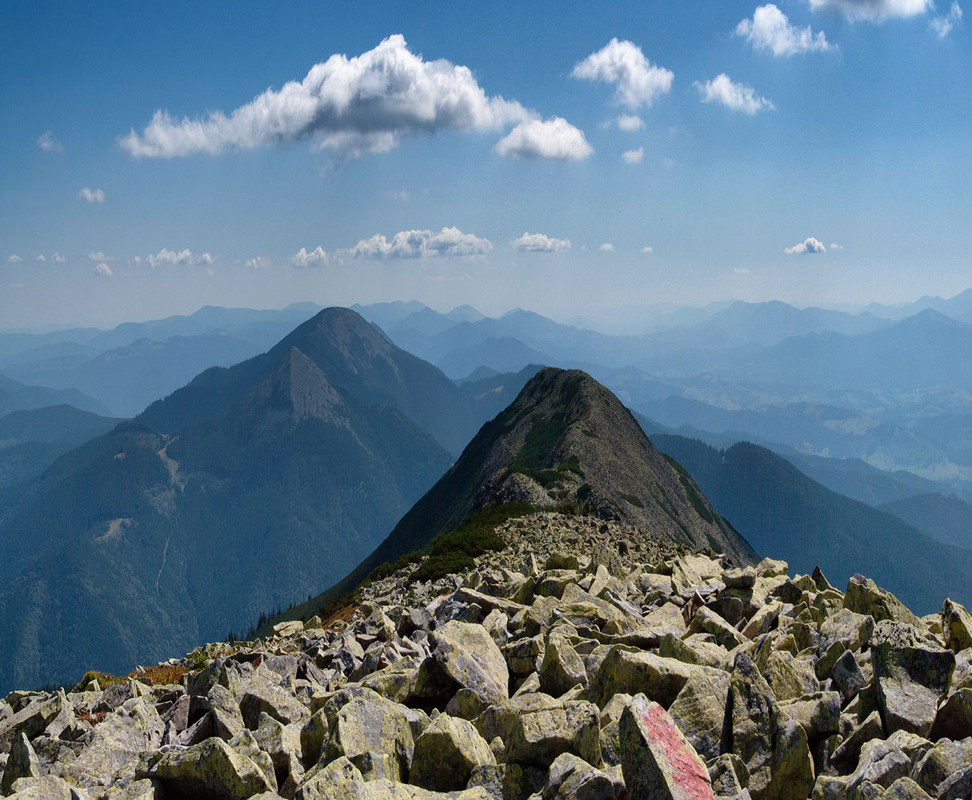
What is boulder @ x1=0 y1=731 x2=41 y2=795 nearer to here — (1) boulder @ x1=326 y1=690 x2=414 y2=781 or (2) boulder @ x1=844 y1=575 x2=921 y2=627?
(1) boulder @ x1=326 y1=690 x2=414 y2=781

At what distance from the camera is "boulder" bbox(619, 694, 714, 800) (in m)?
9.01

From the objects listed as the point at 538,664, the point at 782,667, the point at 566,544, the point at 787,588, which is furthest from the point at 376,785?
the point at 566,544

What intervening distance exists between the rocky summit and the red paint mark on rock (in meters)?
0.04

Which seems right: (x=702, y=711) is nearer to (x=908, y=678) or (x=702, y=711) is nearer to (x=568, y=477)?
(x=908, y=678)

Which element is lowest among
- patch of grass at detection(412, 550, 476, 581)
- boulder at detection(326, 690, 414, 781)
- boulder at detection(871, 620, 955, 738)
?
patch of grass at detection(412, 550, 476, 581)

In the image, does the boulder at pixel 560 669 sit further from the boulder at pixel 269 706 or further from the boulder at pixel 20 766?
the boulder at pixel 20 766

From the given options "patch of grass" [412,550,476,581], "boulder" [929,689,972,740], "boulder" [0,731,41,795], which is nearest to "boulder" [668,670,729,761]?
"boulder" [929,689,972,740]

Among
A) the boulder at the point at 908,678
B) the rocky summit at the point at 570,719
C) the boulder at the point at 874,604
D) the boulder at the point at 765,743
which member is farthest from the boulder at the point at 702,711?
the boulder at the point at 874,604

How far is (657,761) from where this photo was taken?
9.12 metres

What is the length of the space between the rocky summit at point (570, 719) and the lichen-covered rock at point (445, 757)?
0.10 feet

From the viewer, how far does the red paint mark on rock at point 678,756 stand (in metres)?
9.26

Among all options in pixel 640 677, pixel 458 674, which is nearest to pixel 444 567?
pixel 458 674

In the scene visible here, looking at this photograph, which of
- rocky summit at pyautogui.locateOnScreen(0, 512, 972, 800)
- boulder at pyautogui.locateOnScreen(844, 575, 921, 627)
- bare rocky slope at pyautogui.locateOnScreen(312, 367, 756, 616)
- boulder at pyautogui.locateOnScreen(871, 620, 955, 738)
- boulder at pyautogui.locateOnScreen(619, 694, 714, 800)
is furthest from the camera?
bare rocky slope at pyautogui.locateOnScreen(312, 367, 756, 616)

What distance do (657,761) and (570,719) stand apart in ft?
9.16
